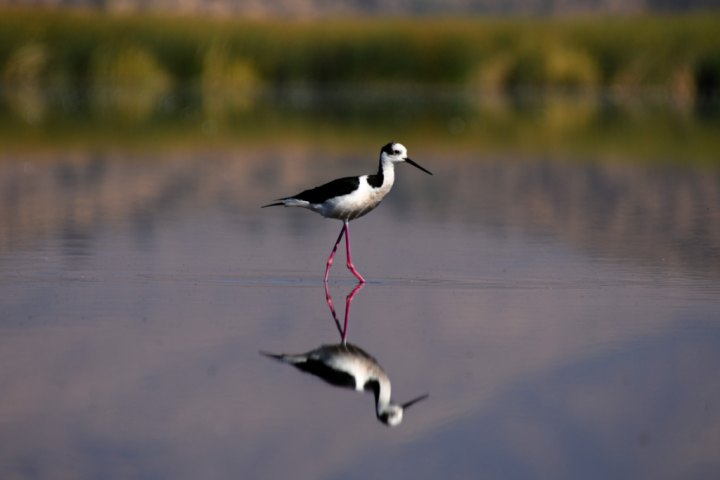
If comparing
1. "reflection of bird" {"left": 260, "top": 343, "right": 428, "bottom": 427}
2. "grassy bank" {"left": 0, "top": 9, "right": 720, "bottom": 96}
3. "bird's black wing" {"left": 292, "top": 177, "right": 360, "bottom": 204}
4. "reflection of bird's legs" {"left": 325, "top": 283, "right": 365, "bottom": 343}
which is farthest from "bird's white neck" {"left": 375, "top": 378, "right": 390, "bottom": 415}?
"grassy bank" {"left": 0, "top": 9, "right": 720, "bottom": 96}

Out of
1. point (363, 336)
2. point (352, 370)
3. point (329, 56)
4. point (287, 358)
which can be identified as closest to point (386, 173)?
point (363, 336)

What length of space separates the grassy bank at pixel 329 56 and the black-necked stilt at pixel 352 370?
24.5m

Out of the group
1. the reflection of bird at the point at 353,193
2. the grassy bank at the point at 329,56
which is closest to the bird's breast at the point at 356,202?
the reflection of bird at the point at 353,193

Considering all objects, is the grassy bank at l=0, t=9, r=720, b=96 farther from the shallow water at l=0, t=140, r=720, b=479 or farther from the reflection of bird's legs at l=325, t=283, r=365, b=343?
the reflection of bird's legs at l=325, t=283, r=365, b=343

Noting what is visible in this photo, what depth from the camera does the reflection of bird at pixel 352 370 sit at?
4.73 metres

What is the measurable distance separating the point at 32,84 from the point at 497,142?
54.8 ft

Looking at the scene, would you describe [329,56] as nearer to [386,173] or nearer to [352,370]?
[386,173]

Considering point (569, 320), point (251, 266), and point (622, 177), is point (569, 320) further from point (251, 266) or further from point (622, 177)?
point (622, 177)

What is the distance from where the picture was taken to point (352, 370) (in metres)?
5.27

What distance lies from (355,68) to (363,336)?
2614 cm

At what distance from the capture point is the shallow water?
168 inches

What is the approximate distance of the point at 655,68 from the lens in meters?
31.2

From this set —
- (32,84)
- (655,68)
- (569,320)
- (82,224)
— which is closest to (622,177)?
(82,224)

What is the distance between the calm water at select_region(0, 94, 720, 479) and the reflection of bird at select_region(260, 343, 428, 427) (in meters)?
0.06
